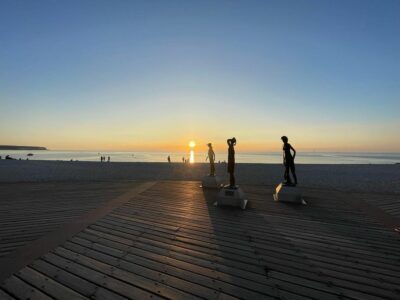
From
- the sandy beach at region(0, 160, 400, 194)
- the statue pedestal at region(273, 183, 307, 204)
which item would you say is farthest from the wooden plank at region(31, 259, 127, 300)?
the sandy beach at region(0, 160, 400, 194)

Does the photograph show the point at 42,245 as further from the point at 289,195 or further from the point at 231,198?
the point at 289,195

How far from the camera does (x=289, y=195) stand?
9.23 metres

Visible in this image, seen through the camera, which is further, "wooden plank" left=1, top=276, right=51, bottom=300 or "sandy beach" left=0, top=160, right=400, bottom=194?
"sandy beach" left=0, top=160, right=400, bottom=194

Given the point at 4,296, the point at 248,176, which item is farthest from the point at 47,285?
the point at 248,176

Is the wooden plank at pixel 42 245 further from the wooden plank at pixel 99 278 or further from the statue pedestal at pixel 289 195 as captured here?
the statue pedestal at pixel 289 195

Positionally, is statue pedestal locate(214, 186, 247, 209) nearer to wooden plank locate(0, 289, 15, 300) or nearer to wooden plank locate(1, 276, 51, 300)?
wooden plank locate(1, 276, 51, 300)

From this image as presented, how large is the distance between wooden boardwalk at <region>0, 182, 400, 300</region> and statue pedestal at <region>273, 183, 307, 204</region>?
171 cm

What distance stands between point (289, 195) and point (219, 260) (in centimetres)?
558

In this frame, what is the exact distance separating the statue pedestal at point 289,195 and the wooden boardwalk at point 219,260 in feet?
5.62

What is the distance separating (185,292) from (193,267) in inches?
26.7

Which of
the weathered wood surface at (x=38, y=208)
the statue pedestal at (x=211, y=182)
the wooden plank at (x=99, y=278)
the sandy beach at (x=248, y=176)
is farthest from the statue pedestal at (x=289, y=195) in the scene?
the wooden plank at (x=99, y=278)

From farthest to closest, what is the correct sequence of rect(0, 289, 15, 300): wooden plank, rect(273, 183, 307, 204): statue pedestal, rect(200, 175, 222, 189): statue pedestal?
rect(200, 175, 222, 189): statue pedestal, rect(273, 183, 307, 204): statue pedestal, rect(0, 289, 15, 300): wooden plank

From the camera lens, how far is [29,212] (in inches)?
301

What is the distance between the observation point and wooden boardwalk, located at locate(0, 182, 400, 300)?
353 centimetres
